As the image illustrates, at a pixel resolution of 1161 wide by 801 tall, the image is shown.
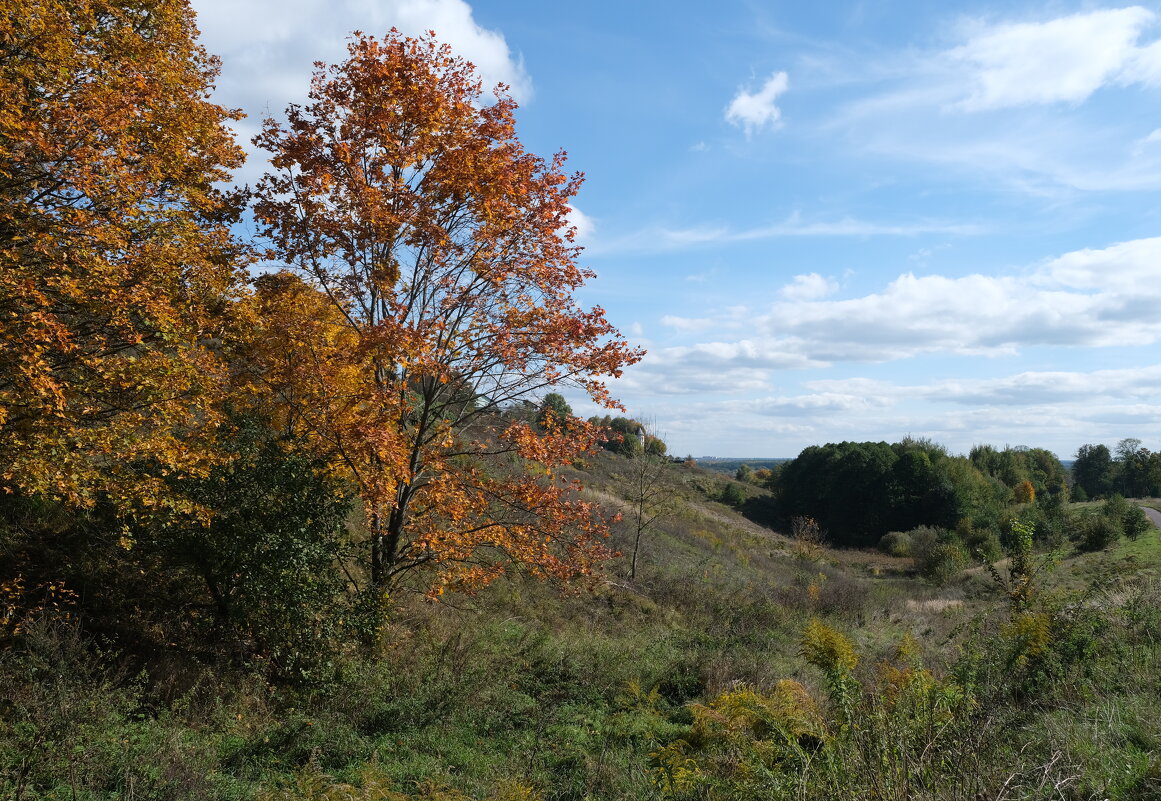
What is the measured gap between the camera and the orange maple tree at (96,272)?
816 centimetres

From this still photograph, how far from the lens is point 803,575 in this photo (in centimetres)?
2867

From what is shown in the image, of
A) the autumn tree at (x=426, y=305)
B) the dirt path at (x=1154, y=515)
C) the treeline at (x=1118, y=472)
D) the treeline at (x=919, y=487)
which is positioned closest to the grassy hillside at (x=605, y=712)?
the autumn tree at (x=426, y=305)

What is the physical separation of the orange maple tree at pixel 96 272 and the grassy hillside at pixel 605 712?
8.26ft

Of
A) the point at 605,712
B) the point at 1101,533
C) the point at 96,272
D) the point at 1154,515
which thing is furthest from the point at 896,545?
the point at 96,272

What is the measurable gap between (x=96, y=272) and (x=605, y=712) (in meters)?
9.74

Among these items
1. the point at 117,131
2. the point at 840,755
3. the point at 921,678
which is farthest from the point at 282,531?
the point at 921,678

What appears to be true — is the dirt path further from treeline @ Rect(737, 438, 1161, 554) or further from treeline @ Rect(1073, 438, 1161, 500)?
treeline @ Rect(1073, 438, 1161, 500)

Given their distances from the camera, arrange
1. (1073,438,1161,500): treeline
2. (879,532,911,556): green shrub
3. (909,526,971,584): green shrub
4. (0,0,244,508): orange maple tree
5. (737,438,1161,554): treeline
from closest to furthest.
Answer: (0,0,244,508): orange maple tree
(909,526,971,584): green shrub
(879,532,911,556): green shrub
(737,438,1161,554): treeline
(1073,438,1161,500): treeline

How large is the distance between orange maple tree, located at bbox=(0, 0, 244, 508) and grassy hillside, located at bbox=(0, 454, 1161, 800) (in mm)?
2518

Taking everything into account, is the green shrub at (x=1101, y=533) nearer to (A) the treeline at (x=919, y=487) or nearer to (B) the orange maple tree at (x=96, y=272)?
(A) the treeline at (x=919, y=487)

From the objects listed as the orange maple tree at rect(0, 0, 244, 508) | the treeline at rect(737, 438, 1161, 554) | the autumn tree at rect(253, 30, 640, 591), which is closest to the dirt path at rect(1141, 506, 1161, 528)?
the treeline at rect(737, 438, 1161, 554)

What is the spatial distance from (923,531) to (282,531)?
50.9 meters

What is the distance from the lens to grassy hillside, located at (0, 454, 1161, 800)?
5277 millimetres

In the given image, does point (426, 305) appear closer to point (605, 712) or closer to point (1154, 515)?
point (605, 712)
